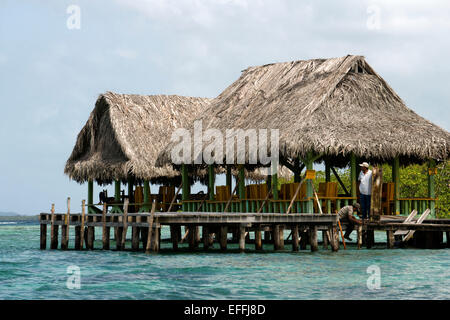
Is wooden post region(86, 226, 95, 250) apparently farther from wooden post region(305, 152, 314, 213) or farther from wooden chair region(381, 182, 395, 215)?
wooden chair region(381, 182, 395, 215)

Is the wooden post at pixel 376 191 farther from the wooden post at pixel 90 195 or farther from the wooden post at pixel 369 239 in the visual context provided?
the wooden post at pixel 90 195

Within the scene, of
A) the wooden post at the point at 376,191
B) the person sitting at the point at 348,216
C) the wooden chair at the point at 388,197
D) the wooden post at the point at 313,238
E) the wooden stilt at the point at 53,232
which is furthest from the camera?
the wooden stilt at the point at 53,232

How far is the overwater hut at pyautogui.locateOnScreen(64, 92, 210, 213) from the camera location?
3381cm

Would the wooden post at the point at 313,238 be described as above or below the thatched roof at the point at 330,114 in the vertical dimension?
below

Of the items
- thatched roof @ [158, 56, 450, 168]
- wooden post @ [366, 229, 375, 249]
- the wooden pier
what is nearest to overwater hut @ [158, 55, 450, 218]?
thatched roof @ [158, 56, 450, 168]

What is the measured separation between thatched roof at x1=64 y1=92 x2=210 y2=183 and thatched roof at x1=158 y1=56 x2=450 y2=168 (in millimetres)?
3650

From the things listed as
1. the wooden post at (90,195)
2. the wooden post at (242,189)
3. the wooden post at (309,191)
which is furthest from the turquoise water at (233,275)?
the wooden post at (90,195)

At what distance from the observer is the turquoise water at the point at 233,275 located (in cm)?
1716

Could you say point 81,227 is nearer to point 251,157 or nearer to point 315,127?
point 251,157

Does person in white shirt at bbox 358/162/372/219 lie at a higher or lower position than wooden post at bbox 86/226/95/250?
higher

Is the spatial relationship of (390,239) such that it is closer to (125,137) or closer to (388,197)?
(388,197)

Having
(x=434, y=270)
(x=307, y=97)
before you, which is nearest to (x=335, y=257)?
(x=434, y=270)

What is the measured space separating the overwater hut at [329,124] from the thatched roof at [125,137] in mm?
3539
